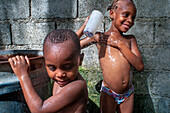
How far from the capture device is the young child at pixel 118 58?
4.58 ft

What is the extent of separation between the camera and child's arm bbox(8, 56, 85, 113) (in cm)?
95

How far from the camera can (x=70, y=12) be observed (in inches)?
79.7

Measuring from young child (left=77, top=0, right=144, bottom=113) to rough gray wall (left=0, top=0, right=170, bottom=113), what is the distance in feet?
1.60

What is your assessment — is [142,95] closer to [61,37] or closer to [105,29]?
[105,29]

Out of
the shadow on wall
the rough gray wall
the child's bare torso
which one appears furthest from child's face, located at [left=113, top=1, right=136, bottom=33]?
the shadow on wall

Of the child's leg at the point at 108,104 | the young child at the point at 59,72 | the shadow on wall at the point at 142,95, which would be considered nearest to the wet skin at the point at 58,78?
the young child at the point at 59,72

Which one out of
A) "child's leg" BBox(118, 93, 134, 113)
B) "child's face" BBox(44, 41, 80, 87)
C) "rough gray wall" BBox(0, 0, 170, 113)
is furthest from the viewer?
"rough gray wall" BBox(0, 0, 170, 113)

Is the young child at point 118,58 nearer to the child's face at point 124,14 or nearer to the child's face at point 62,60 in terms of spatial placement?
the child's face at point 124,14

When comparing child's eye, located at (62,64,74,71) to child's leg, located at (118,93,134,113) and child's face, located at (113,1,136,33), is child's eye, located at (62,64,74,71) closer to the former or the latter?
child's face, located at (113,1,136,33)

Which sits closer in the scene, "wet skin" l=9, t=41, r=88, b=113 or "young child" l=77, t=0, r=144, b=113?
"wet skin" l=9, t=41, r=88, b=113

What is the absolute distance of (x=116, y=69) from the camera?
1.42 m

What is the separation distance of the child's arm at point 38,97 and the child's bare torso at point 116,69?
48 centimetres

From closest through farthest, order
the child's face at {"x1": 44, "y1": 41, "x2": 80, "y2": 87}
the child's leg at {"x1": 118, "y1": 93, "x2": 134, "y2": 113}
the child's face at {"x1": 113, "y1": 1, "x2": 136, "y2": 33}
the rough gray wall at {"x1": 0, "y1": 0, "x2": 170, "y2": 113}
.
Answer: the child's face at {"x1": 44, "y1": 41, "x2": 80, "y2": 87} → the child's face at {"x1": 113, "y1": 1, "x2": 136, "y2": 33} → the child's leg at {"x1": 118, "y1": 93, "x2": 134, "y2": 113} → the rough gray wall at {"x1": 0, "y1": 0, "x2": 170, "y2": 113}

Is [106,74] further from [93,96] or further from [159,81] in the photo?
[159,81]
